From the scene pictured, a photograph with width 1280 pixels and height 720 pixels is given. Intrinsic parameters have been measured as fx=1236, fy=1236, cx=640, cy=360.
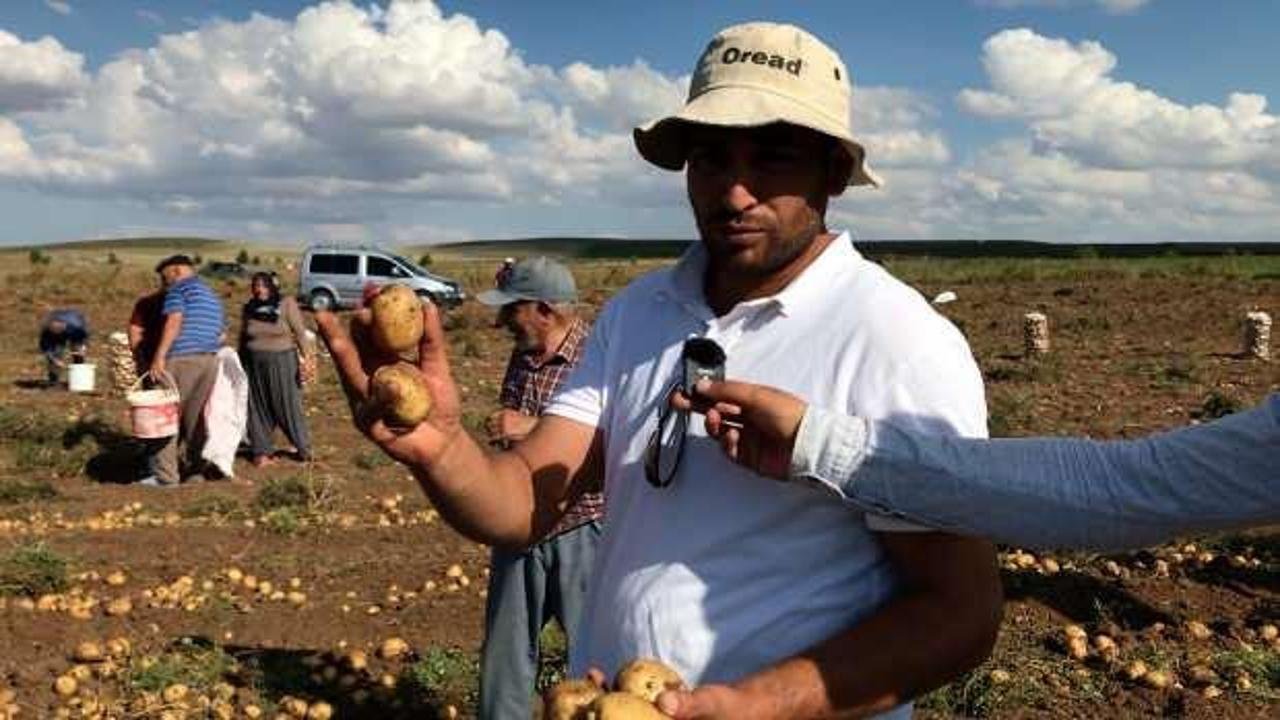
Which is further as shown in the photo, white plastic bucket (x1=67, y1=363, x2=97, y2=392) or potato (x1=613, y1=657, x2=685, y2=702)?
white plastic bucket (x1=67, y1=363, x2=97, y2=392)

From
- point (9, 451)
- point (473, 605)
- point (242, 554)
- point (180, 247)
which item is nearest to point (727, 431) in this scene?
point (473, 605)

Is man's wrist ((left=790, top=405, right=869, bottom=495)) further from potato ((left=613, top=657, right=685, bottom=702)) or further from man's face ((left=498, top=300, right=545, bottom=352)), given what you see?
man's face ((left=498, top=300, right=545, bottom=352))

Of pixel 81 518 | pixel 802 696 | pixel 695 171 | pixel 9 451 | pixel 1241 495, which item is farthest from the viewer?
pixel 9 451

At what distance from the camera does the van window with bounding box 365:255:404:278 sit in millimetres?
29812

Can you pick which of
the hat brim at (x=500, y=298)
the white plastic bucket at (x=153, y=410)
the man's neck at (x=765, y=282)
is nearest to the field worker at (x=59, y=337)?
the white plastic bucket at (x=153, y=410)

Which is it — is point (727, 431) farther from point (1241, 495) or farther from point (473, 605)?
point (473, 605)

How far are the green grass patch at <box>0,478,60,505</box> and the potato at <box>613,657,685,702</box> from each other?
895 cm

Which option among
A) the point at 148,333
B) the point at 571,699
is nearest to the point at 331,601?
the point at 148,333

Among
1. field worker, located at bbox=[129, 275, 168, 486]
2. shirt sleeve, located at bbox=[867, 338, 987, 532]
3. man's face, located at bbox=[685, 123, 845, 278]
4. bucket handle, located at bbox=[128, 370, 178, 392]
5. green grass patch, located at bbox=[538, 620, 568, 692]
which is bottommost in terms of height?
green grass patch, located at bbox=[538, 620, 568, 692]

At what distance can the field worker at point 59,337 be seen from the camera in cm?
1600

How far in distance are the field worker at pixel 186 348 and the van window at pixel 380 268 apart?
791 inches

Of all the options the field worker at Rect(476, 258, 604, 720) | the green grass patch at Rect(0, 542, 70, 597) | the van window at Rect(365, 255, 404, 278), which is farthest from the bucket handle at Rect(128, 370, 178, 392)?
the van window at Rect(365, 255, 404, 278)

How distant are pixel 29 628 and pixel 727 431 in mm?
5653

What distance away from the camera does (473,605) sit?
6730mm
